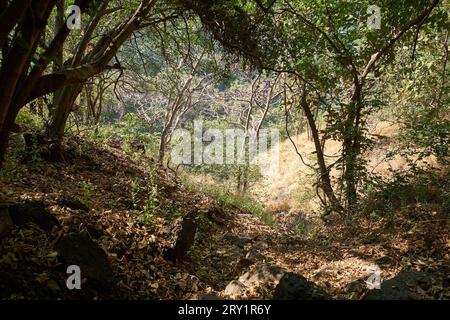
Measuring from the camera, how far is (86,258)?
128 inches

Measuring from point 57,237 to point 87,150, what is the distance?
539 centimetres

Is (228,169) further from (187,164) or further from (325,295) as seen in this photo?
(325,295)

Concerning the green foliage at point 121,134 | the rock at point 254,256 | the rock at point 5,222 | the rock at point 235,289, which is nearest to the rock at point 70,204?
the rock at point 5,222

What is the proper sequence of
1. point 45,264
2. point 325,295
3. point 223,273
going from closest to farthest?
point 45,264 → point 325,295 → point 223,273

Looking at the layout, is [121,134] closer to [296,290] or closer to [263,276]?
[263,276]

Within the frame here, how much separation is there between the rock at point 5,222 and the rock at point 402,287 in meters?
3.13

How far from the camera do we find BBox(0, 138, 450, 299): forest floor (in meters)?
3.10

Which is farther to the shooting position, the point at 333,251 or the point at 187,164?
the point at 187,164

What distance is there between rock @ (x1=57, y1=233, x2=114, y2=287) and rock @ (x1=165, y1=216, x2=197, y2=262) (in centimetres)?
113

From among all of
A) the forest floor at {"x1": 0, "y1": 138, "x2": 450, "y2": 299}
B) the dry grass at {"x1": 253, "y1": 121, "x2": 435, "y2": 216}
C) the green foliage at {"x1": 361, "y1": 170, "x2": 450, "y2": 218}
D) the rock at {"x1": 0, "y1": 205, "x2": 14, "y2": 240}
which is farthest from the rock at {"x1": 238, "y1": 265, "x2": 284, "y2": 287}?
the dry grass at {"x1": 253, "y1": 121, "x2": 435, "y2": 216}

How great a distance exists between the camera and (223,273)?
4742 mm

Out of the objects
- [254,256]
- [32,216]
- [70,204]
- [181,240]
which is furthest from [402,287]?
[70,204]

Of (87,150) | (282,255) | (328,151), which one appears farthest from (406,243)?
(328,151)
